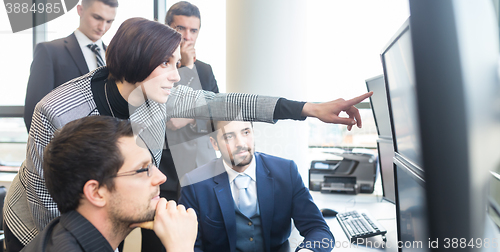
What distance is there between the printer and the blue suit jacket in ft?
2.63

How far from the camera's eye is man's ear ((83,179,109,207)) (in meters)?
0.85

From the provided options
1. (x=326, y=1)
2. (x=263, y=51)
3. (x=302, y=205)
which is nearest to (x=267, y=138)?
(x=263, y=51)

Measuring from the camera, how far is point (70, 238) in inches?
31.7

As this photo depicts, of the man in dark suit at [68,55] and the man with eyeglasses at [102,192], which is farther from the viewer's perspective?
the man in dark suit at [68,55]

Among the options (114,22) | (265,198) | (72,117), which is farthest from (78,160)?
(114,22)

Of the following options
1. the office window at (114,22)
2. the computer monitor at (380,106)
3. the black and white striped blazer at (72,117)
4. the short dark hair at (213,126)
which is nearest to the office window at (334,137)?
the computer monitor at (380,106)

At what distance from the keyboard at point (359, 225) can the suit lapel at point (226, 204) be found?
443 mm

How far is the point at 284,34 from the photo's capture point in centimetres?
213

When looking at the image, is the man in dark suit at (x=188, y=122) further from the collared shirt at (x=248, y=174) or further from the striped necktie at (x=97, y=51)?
the striped necktie at (x=97, y=51)

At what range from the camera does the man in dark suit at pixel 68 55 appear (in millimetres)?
1799

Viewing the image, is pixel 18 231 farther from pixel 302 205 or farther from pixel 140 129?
pixel 302 205

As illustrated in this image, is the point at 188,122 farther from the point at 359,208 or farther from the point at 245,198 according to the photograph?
the point at 359,208

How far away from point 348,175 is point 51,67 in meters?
1.82

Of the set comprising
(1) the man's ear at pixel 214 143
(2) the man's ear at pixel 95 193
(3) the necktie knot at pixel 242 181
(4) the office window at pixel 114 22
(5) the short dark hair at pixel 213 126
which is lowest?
(3) the necktie knot at pixel 242 181
